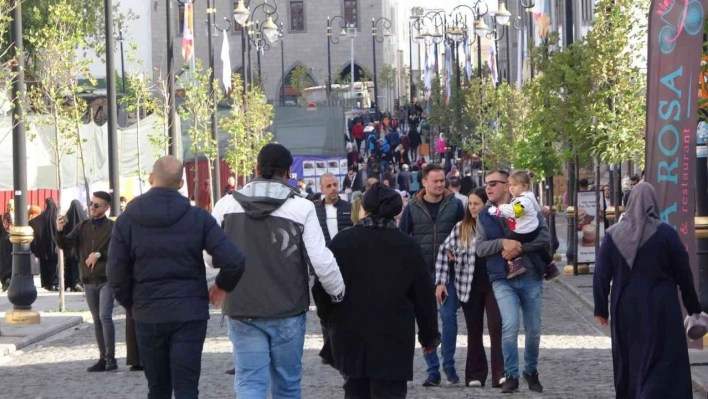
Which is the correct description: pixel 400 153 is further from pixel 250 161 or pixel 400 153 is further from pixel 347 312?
pixel 347 312

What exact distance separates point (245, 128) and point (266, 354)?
3985 centimetres

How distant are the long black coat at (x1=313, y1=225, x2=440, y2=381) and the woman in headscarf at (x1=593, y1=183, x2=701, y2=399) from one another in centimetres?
149

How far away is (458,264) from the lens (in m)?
11.5

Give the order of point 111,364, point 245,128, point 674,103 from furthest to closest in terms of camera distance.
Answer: point 245,128
point 111,364
point 674,103

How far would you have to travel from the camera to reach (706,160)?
542 inches

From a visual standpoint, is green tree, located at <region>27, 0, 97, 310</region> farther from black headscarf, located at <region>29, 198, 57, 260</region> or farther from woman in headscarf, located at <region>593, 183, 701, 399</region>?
woman in headscarf, located at <region>593, 183, 701, 399</region>

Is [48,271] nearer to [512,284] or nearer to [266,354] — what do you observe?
[512,284]

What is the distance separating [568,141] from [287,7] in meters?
84.1

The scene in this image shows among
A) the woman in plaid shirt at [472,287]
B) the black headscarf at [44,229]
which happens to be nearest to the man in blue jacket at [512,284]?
the woman in plaid shirt at [472,287]

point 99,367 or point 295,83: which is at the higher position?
point 295,83

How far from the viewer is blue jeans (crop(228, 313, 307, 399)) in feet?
26.9

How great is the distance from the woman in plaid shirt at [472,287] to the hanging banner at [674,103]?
174 centimetres

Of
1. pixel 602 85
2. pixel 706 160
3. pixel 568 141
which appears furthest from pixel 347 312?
pixel 568 141

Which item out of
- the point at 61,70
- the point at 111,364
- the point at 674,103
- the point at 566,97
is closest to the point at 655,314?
the point at 674,103
